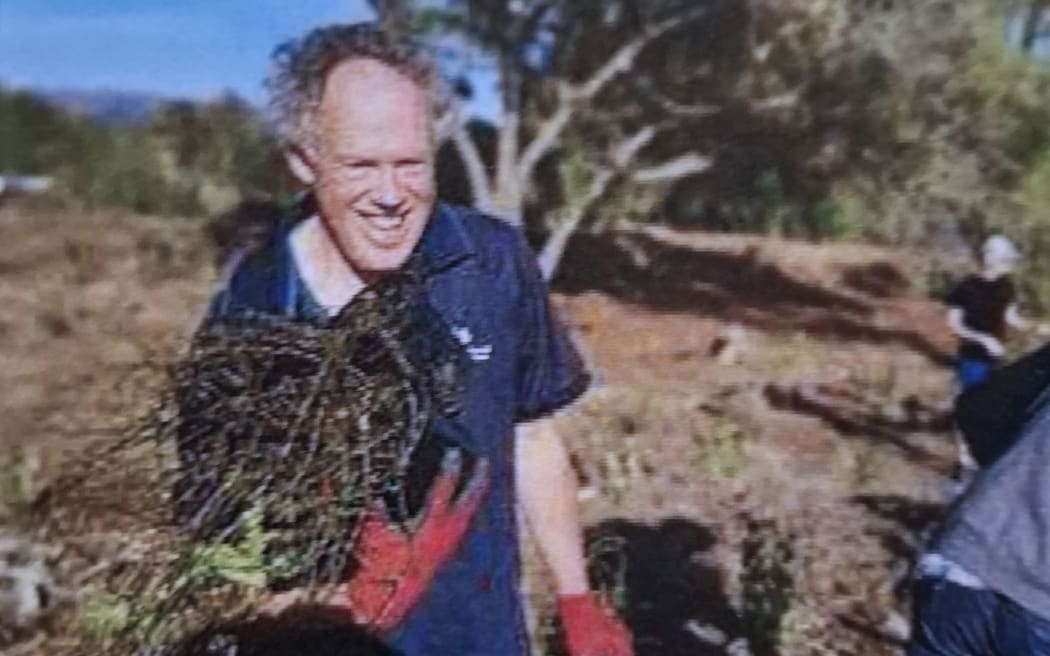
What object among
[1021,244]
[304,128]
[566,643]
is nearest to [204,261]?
[304,128]

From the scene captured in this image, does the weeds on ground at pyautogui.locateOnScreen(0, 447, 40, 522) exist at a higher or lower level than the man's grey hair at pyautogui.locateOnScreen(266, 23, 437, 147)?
lower

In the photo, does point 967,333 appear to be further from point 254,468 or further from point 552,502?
point 254,468

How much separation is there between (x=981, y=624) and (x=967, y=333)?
2.16ft

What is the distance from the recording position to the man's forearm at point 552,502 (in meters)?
2.74

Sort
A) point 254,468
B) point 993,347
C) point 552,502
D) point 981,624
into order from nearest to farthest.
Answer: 1. point 981,624
2. point 254,468
3. point 552,502
4. point 993,347

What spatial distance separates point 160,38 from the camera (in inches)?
108

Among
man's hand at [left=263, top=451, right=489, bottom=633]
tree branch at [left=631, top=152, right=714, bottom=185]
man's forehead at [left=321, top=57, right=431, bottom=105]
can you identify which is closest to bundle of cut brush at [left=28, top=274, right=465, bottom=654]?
man's hand at [left=263, top=451, right=489, bottom=633]

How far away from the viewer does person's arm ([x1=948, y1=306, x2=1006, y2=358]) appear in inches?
116

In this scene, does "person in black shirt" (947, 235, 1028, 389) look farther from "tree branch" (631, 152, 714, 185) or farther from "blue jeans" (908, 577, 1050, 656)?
"blue jeans" (908, 577, 1050, 656)

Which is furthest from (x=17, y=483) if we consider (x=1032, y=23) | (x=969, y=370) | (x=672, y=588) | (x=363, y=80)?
(x=1032, y=23)

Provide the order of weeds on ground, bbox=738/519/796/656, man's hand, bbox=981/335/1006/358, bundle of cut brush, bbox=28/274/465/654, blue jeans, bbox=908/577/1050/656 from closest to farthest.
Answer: blue jeans, bbox=908/577/1050/656
bundle of cut brush, bbox=28/274/465/654
weeds on ground, bbox=738/519/796/656
man's hand, bbox=981/335/1006/358

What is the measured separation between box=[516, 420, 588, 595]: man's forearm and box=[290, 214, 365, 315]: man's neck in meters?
0.32

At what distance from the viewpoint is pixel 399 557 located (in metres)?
2.66

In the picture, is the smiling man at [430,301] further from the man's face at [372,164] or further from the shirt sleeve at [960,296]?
the shirt sleeve at [960,296]
